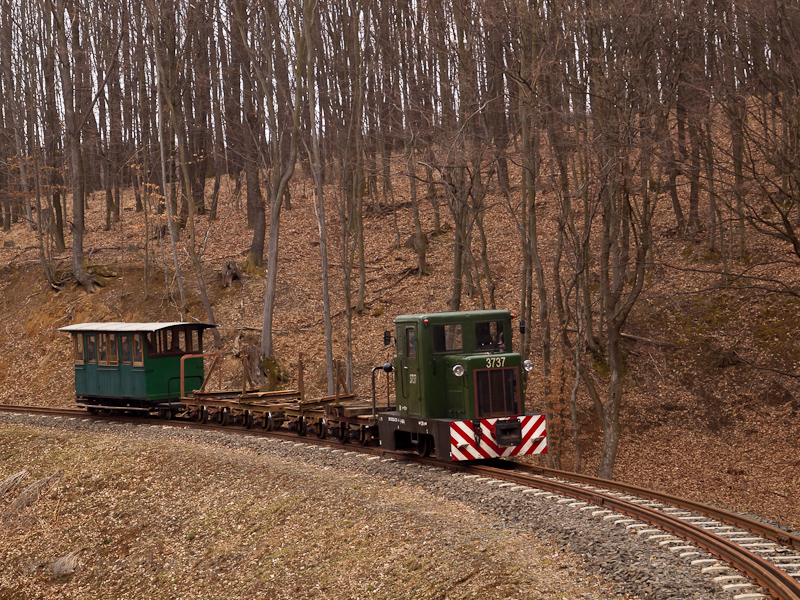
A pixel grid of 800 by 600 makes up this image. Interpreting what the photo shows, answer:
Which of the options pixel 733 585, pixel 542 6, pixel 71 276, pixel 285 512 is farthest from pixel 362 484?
pixel 71 276

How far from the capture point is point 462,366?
12.9 metres

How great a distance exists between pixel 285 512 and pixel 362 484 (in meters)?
1.35

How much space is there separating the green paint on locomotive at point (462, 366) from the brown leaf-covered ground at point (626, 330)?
4.32 meters

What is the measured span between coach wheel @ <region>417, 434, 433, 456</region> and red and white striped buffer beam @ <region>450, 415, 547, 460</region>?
4.31 feet

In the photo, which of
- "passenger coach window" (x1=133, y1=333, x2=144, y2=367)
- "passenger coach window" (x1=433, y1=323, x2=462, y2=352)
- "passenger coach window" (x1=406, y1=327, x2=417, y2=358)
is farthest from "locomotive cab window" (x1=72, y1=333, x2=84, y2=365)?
"passenger coach window" (x1=433, y1=323, x2=462, y2=352)

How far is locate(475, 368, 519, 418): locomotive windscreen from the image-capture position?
13.0 meters

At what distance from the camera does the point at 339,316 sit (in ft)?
98.3

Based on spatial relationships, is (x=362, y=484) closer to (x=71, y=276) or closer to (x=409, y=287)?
(x=409, y=287)

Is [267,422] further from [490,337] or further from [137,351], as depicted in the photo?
[490,337]

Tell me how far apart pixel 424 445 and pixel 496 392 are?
1.86 meters

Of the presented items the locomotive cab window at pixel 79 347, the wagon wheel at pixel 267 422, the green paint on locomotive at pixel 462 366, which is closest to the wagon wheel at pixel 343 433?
the wagon wheel at pixel 267 422

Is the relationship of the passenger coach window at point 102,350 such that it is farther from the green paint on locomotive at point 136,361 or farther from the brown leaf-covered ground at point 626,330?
the brown leaf-covered ground at point 626,330

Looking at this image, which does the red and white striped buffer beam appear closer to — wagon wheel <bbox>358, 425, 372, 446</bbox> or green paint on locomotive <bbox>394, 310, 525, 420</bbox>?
green paint on locomotive <bbox>394, 310, 525, 420</bbox>

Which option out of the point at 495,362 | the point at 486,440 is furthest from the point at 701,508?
the point at 495,362
